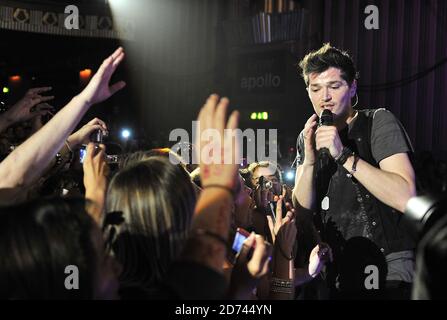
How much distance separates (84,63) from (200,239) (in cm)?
1187

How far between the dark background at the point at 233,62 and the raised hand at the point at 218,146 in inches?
264

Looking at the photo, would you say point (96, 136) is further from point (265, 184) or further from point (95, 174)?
point (265, 184)

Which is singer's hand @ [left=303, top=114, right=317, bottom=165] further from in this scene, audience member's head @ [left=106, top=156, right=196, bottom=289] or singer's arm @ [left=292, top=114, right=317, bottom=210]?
audience member's head @ [left=106, top=156, right=196, bottom=289]

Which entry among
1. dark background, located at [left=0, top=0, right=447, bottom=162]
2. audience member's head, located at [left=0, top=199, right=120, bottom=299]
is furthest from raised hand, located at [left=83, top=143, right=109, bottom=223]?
dark background, located at [left=0, top=0, right=447, bottom=162]

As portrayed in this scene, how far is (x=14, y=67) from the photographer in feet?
39.7

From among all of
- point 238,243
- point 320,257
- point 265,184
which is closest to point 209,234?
point 238,243

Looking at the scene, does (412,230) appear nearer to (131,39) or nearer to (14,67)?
(131,39)

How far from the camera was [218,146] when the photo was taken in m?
1.08

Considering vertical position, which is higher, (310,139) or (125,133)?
(310,139)

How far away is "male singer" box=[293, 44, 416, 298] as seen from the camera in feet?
6.14

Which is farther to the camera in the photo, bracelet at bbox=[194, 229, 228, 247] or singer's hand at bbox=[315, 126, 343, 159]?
singer's hand at bbox=[315, 126, 343, 159]

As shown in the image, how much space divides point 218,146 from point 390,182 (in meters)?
0.95

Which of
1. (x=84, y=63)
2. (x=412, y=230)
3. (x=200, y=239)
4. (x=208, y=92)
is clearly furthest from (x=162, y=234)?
(x=84, y=63)

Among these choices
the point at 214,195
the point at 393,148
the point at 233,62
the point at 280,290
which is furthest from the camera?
the point at 233,62
